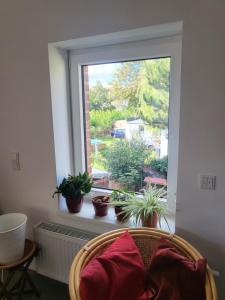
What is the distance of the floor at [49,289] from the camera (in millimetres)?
1808

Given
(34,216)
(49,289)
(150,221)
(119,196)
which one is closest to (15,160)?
(34,216)

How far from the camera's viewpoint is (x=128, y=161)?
1.81 meters

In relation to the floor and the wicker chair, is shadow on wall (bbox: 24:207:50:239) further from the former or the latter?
the wicker chair

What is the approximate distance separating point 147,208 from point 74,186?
574 mm

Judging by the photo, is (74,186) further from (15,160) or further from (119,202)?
(15,160)

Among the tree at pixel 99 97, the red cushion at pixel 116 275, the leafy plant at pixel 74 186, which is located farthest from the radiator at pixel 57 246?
the tree at pixel 99 97

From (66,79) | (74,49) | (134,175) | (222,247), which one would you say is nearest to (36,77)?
(66,79)

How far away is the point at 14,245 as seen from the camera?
1.57 meters

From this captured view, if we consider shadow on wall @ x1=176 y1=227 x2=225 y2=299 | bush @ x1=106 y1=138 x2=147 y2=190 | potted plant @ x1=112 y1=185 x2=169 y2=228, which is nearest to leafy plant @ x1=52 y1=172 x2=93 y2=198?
bush @ x1=106 y1=138 x2=147 y2=190

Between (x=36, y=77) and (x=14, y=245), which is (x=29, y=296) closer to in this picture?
(x=14, y=245)

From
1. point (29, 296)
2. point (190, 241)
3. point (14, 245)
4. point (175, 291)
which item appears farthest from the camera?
point (29, 296)

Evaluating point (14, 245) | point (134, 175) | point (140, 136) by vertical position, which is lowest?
point (14, 245)

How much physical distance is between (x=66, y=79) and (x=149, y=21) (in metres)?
0.78

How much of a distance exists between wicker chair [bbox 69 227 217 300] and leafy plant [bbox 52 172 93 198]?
467 millimetres
